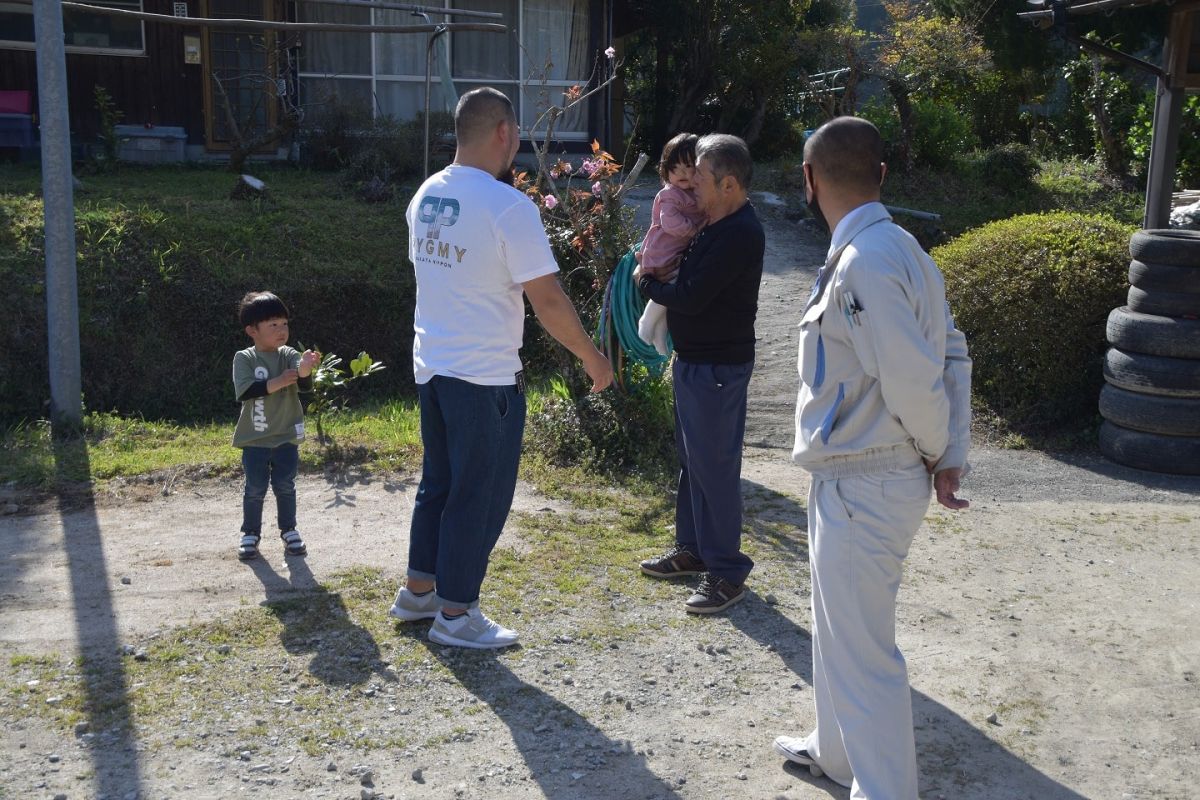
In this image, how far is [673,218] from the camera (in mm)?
4762

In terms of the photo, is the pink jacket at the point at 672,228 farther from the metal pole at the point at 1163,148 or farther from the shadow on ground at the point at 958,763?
the metal pole at the point at 1163,148

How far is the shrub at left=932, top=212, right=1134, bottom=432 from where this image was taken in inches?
305

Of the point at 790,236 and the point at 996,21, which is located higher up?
the point at 996,21

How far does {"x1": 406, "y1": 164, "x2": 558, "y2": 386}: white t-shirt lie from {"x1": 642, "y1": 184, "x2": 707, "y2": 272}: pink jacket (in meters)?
0.86

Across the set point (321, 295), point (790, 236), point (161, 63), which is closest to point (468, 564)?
point (321, 295)

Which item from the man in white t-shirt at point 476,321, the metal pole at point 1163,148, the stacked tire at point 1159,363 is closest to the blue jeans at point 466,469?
the man in white t-shirt at point 476,321

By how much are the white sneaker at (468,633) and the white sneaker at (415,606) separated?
156mm

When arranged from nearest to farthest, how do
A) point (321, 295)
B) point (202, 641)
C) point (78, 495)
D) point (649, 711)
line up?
1. point (649, 711)
2. point (202, 641)
3. point (78, 495)
4. point (321, 295)

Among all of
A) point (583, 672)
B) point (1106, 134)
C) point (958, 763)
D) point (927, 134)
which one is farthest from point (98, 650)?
point (1106, 134)

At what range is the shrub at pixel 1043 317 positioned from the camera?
774 centimetres

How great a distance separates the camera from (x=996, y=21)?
15906mm

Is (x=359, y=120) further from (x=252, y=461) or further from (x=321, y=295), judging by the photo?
(x=252, y=461)

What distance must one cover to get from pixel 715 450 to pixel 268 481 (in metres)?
2.18

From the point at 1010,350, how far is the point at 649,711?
16.2 ft
